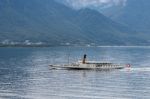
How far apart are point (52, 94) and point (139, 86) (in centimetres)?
3224

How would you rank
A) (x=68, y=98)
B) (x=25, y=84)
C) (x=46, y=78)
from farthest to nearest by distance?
1. (x=46, y=78)
2. (x=25, y=84)
3. (x=68, y=98)

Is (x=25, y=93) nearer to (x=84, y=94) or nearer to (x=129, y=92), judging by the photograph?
(x=84, y=94)

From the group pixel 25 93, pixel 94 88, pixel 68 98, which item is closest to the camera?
pixel 68 98

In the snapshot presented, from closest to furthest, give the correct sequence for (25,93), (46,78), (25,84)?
(25,93)
(25,84)
(46,78)

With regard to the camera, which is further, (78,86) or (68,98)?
(78,86)

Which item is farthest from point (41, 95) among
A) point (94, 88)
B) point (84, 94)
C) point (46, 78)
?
point (46, 78)

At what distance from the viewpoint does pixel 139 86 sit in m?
150

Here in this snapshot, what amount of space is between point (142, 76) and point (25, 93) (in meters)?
65.1

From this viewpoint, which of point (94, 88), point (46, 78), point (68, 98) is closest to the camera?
point (68, 98)

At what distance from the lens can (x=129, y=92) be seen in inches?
5305

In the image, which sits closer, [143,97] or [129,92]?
[143,97]

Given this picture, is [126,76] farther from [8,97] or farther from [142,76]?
[8,97]

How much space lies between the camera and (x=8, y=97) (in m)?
123

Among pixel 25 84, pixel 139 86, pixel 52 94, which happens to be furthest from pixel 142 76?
pixel 52 94
